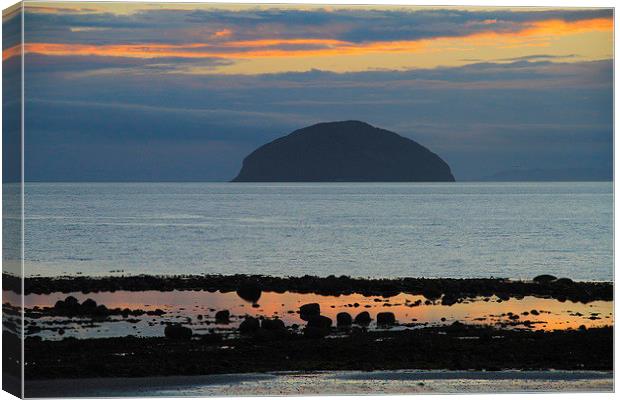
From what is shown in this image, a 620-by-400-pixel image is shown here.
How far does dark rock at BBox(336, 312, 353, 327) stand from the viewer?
56.5 feet

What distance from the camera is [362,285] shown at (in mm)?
17703

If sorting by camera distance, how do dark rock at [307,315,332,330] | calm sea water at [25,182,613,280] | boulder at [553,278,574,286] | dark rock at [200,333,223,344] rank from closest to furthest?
dark rock at [200,333,223,344] → calm sea water at [25,182,613,280] → dark rock at [307,315,332,330] → boulder at [553,278,574,286]

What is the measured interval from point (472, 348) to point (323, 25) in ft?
12.3

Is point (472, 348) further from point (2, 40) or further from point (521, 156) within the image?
point (2, 40)

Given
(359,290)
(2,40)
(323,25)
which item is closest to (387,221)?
(359,290)

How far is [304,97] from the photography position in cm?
1755

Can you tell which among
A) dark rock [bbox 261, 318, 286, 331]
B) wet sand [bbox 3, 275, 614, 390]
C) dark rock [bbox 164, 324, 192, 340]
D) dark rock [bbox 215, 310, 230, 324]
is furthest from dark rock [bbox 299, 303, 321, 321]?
dark rock [bbox 164, 324, 192, 340]

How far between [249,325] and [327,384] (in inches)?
47.1

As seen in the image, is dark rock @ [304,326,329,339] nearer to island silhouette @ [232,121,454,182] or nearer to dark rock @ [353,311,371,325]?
dark rock @ [353,311,371,325]

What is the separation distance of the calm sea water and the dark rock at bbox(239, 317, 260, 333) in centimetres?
56

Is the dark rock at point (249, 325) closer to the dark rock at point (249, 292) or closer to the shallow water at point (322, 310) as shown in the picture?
the shallow water at point (322, 310)

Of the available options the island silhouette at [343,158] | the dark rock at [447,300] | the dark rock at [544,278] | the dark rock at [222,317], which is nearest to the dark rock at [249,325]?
the dark rock at [222,317]

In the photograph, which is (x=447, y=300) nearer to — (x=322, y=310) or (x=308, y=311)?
(x=322, y=310)

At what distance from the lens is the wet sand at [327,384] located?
16266mm
